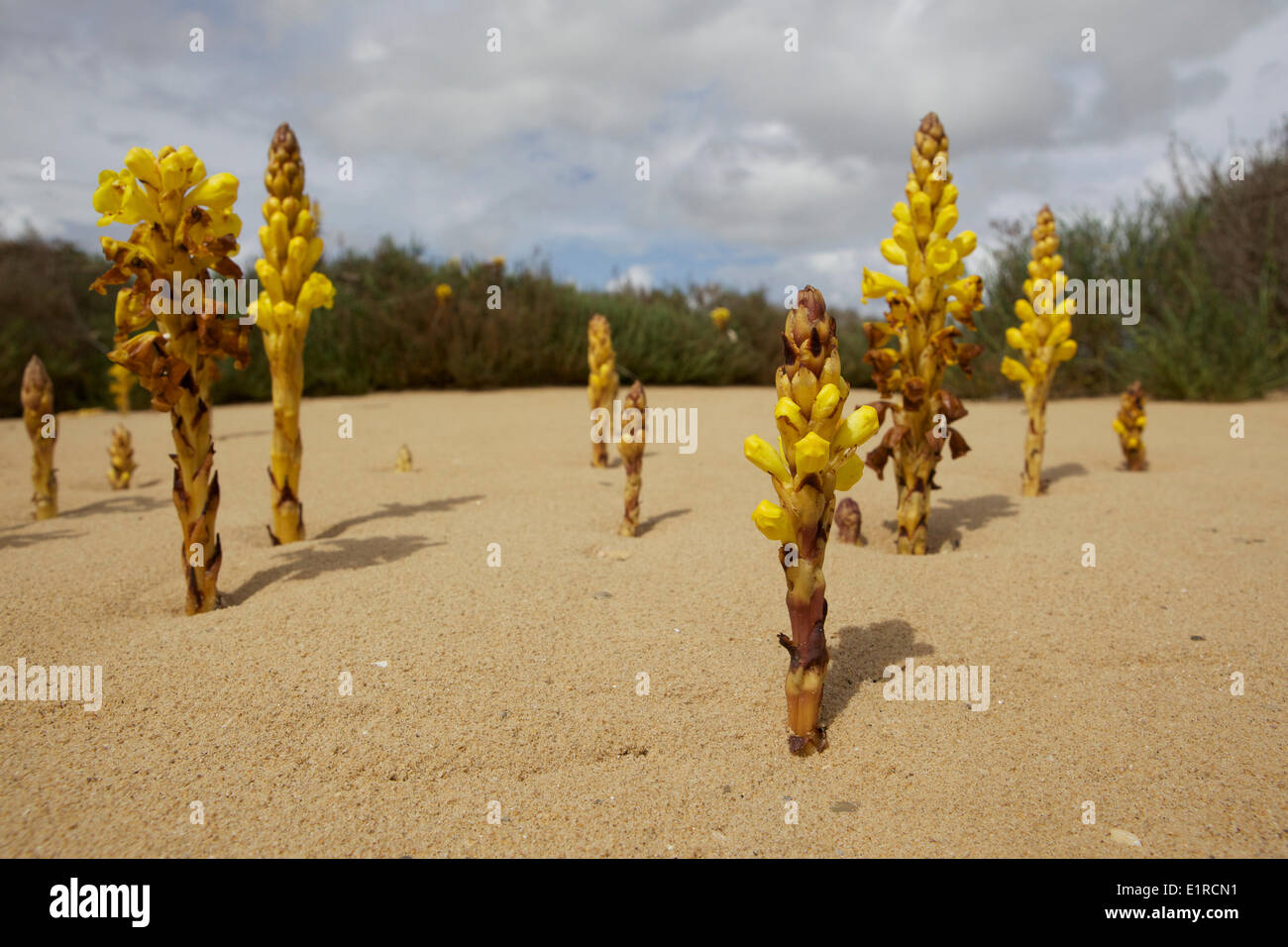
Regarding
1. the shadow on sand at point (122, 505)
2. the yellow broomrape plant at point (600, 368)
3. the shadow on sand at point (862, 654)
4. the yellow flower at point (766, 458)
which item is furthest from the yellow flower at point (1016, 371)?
the shadow on sand at point (122, 505)

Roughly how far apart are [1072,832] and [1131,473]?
411 cm

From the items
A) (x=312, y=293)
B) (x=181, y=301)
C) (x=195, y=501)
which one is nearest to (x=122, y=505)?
(x=312, y=293)

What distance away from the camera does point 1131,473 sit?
16.9 feet

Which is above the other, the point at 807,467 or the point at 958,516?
the point at 807,467

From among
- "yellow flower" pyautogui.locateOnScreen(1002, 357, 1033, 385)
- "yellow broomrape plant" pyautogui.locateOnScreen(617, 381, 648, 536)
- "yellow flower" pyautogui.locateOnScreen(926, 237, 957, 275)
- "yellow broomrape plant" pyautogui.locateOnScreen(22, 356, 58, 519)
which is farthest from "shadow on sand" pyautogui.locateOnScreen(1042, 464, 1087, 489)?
"yellow broomrape plant" pyautogui.locateOnScreen(22, 356, 58, 519)

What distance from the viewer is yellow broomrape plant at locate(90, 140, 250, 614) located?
8.66ft

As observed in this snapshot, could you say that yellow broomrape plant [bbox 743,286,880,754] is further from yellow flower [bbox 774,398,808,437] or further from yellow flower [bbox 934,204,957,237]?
yellow flower [bbox 934,204,957,237]

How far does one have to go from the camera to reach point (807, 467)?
1823 mm

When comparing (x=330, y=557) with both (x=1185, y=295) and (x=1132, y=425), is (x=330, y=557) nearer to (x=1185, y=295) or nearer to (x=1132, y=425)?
(x=1132, y=425)

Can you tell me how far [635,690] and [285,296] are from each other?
258cm

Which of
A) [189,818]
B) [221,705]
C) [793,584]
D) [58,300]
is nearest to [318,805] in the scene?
[189,818]

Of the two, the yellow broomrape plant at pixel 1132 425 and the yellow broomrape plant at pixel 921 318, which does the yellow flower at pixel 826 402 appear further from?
the yellow broomrape plant at pixel 1132 425

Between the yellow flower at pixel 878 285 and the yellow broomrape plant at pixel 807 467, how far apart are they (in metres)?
1.65

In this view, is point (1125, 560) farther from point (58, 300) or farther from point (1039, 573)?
point (58, 300)
